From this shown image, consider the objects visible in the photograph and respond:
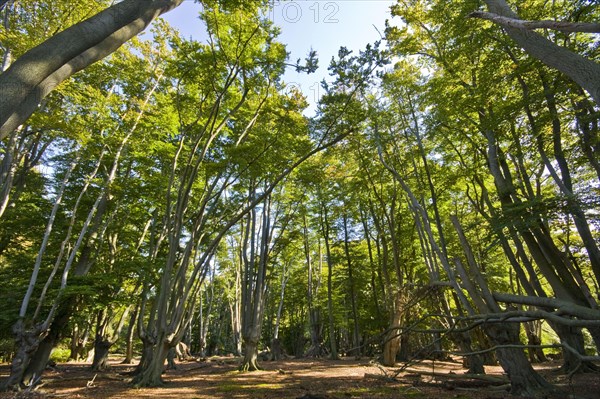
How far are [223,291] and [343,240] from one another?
53.9ft

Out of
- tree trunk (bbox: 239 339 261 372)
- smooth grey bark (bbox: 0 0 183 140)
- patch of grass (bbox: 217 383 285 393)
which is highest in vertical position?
smooth grey bark (bbox: 0 0 183 140)

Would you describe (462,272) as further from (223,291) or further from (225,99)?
(223,291)

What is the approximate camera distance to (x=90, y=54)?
9.18 feet

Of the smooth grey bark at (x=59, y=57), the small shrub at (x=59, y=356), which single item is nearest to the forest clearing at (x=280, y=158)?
the smooth grey bark at (x=59, y=57)

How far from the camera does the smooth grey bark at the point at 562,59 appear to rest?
298 centimetres

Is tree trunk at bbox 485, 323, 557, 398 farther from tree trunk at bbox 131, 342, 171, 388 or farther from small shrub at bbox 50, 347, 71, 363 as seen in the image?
small shrub at bbox 50, 347, 71, 363

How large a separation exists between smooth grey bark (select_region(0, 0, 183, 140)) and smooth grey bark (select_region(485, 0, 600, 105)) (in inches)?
153

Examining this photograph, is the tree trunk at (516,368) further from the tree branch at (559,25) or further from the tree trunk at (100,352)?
the tree trunk at (100,352)

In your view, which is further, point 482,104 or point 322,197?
point 322,197

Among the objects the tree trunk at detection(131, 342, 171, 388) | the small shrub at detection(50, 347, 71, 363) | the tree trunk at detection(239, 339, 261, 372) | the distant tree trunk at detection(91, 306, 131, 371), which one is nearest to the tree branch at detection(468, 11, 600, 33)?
the tree trunk at detection(131, 342, 171, 388)

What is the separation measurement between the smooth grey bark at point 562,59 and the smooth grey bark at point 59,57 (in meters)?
3.88

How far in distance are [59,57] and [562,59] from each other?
460 centimetres

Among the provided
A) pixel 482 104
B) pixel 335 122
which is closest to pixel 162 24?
pixel 335 122

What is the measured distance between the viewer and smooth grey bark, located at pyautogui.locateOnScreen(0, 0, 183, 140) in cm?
219
